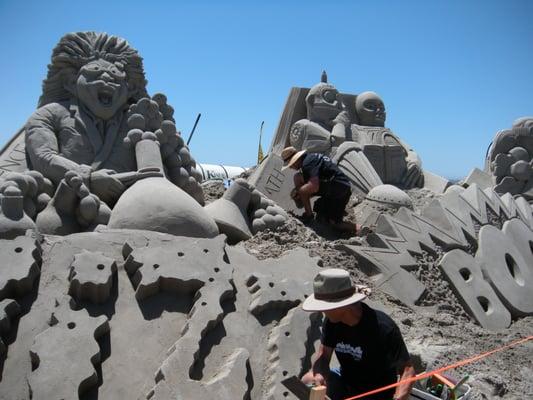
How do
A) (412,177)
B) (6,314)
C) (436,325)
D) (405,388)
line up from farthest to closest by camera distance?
(412,177) → (436,325) → (6,314) → (405,388)

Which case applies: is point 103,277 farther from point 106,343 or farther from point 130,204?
point 130,204

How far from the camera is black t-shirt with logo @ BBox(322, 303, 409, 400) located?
2.15 metres

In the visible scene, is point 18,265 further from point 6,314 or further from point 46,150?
point 46,150

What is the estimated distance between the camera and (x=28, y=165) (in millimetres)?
4355

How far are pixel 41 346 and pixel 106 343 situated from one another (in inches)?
13.8

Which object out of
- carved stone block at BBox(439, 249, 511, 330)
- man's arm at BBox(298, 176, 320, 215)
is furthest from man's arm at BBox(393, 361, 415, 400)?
man's arm at BBox(298, 176, 320, 215)

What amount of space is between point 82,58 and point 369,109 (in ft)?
19.7

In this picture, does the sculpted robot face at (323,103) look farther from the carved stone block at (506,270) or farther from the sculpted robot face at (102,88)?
the sculpted robot face at (102,88)

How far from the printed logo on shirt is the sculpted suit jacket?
2.71 metres

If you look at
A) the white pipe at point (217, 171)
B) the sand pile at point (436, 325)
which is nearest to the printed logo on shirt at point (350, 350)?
the sand pile at point (436, 325)

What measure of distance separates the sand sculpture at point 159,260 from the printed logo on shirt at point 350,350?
22.6 inches

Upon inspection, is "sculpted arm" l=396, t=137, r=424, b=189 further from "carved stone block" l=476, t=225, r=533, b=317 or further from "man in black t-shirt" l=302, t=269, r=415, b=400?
"man in black t-shirt" l=302, t=269, r=415, b=400

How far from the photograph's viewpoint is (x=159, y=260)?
3.15m

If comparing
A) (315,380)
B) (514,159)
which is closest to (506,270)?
(514,159)
